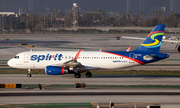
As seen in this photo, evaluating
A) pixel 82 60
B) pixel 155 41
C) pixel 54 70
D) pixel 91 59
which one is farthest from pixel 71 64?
pixel 155 41

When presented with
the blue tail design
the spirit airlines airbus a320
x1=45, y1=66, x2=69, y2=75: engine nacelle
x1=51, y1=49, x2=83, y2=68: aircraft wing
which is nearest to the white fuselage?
the spirit airlines airbus a320

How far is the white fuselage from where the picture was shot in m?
42.8

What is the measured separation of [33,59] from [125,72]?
49.5 feet

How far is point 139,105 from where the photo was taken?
2814 centimetres

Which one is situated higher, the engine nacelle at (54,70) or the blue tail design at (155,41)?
the blue tail design at (155,41)

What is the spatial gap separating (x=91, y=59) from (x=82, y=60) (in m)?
1.30

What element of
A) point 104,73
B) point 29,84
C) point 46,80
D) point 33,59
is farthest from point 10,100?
point 104,73

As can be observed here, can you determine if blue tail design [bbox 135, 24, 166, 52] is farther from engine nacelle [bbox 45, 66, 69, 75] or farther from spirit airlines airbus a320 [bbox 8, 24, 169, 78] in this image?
engine nacelle [bbox 45, 66, 69, 75]

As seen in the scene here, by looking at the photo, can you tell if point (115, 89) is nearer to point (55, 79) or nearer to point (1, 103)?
point (55, 79)

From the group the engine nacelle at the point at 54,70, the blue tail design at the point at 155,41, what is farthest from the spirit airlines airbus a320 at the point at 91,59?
the engine nacelle at the point at 54,70

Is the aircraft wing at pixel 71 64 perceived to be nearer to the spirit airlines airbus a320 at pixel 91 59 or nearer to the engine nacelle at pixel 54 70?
the spirit airlines airbus a320 at pixel 91 59

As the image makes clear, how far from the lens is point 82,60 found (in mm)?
43062

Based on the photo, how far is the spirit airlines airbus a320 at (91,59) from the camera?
42.5m

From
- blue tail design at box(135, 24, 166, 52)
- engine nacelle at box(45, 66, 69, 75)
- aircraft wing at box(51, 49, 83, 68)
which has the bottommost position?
engine nacelle at box(45, 66, 69, 75)
